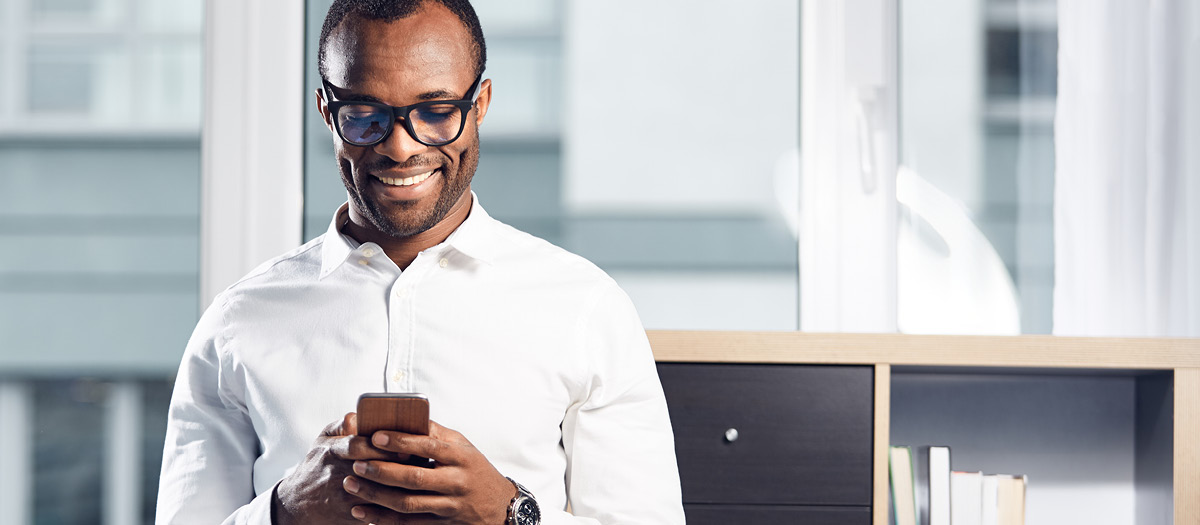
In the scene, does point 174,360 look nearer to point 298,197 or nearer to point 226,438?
point 298,197

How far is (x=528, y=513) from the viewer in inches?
40.8

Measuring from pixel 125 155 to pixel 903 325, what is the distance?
62.4 inches

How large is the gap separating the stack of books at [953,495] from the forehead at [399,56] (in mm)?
1022

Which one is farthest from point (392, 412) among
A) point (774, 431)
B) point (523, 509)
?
point (774, 431)

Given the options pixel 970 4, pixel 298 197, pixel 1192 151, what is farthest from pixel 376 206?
pixel 1192 151

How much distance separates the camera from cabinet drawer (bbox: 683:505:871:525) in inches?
60.6

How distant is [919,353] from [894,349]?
1.5 inches

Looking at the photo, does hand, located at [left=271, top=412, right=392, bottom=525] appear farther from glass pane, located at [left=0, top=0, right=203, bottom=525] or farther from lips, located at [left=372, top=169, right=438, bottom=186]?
glass pane, located at [left=0, top=0, right=203, bottom=525]

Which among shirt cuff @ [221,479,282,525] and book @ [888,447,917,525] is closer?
shirt cuff @ [221,479,282,525]

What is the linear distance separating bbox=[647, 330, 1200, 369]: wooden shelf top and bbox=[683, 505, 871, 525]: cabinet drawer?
231 millimetres

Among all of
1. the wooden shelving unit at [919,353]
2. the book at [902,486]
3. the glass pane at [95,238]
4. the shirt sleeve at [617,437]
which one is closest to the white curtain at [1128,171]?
the wooden shelving unit at [919,353]

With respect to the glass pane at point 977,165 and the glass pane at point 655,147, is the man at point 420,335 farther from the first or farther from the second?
the glass pane at point 977,165

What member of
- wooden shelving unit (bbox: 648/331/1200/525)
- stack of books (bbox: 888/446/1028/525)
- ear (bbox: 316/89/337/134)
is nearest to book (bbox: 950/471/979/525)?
stack of books (bbox: 888/446/1028/525)

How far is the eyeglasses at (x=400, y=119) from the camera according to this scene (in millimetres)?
1053
